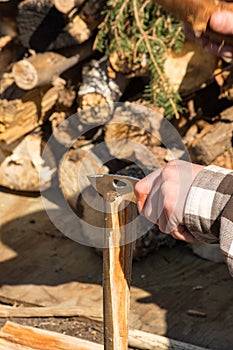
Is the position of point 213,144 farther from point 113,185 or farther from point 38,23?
point 113,185

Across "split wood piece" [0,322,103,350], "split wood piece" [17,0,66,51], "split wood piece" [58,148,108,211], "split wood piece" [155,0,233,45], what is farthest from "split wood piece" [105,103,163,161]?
"split wood piece" [155,0,233,45]

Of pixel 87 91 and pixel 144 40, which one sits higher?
pixel 144 40

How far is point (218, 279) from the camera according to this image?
3418mm

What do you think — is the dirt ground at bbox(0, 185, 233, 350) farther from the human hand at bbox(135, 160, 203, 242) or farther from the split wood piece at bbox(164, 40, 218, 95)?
the human hand at bbox(135, 160, 203, 242)

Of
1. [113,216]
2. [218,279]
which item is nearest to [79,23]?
[218,279]

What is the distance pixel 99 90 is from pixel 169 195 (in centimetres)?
232

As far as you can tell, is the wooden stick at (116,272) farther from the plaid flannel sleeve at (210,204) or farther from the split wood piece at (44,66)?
the split wood piece at (44,66)

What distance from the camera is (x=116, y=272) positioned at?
6.98ft

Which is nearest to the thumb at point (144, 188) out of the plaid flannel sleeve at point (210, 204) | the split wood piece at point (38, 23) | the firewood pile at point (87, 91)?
the plaid flannel sleeve at point (210, 204)

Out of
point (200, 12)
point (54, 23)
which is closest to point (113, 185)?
point (200, 12)

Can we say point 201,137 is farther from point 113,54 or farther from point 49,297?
point 49,297

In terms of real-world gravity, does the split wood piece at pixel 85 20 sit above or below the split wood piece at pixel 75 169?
above

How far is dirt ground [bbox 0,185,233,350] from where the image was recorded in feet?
10.2

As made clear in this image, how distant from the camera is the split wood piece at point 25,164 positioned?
432cm
